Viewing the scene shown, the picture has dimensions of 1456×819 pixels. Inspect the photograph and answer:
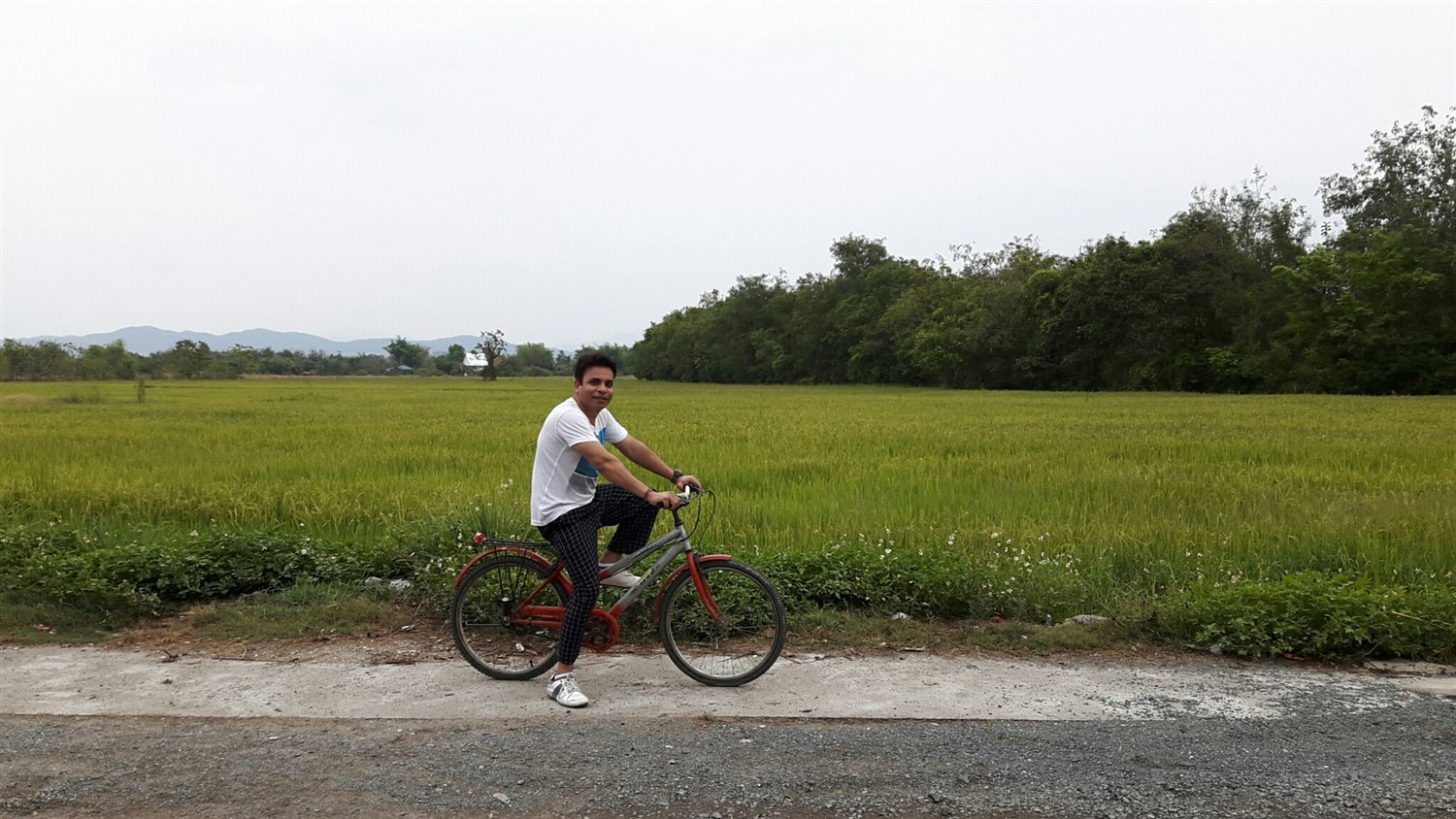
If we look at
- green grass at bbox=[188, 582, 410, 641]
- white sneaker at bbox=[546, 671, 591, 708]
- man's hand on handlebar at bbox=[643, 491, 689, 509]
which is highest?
man's hand on handlebar at bbox=[643, 491, 689, 509]

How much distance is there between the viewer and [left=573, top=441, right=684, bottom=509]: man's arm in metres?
4.14

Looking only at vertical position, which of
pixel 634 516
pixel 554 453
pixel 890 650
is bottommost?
pixel 890 650

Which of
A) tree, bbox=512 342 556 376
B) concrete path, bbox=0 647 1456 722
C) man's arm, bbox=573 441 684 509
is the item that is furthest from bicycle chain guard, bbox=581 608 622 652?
tree, bbox=512 342 556 376

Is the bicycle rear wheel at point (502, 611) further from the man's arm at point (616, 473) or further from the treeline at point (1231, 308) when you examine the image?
the treeline at point (1231, 308)

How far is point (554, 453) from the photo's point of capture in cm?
438

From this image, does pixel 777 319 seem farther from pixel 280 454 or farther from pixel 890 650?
pixel 890 650

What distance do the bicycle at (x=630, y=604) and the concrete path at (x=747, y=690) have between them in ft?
0.39

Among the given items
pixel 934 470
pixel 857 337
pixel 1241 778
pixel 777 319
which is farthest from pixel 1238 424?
pixel 777 319

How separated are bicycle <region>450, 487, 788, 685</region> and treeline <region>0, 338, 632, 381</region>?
3217 cm

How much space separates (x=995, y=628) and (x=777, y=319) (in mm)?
89873

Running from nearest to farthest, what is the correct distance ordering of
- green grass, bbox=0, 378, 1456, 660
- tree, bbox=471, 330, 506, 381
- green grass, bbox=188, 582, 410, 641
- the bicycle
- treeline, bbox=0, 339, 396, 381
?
1. the bicycle
2. green grass, bbox=188, 582, 410, 641
3. green grass, bbox=0, 378, 1456, 660
4. treeline, bbox=0, 339, 396, 381
5. tree, bbox=471, 330, 506, 381

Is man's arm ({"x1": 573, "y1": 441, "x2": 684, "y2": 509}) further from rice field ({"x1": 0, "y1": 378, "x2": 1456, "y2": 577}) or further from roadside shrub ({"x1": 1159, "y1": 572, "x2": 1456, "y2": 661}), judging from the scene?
roadside shrub ({"x1": 1159, "y1": 572, "x2": 1456, "y2": 661})

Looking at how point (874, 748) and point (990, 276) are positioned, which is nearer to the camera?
point (874, 748)

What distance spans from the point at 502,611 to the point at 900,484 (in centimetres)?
666
